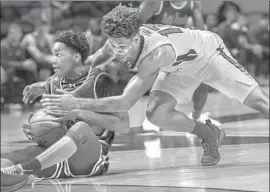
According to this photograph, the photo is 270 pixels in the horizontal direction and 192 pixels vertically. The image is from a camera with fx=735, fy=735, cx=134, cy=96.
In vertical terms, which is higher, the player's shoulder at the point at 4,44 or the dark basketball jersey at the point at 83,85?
the dark basketball jersey at the point at 83,85

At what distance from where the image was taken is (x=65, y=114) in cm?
378

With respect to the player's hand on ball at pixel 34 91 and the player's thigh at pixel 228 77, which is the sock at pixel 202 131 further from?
the player's hand on ball at pixel 34 91

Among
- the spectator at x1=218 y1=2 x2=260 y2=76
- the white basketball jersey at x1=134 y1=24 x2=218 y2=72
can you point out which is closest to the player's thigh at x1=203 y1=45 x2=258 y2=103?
the white basketball jersey at x1=134 y1=24 x2=218 y2=72

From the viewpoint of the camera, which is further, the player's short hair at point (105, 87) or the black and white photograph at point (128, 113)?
the player's short hair at point (105, 87)

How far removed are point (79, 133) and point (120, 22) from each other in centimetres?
65

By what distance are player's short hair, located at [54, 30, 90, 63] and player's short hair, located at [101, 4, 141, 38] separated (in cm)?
20

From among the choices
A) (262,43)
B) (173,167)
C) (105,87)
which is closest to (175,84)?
(173,167)

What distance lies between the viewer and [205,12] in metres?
7.43

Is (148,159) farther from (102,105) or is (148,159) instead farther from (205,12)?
(205,12)

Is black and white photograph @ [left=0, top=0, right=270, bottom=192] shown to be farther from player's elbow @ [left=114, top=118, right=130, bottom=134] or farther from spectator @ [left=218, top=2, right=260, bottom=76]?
spectator @ [left=218, top=2, right=260, bottom=76]

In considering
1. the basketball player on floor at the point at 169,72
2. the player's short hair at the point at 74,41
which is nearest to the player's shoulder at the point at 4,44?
the basketball player on floor at the point at 169,72

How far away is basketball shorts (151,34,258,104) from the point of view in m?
4.45

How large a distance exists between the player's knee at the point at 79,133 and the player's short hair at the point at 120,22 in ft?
1.73

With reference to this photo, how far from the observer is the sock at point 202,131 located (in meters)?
4.78
